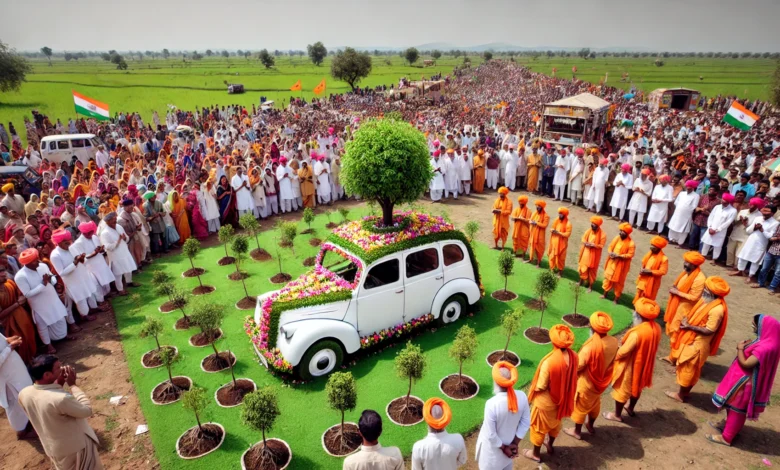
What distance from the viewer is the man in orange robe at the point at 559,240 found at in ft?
33.1

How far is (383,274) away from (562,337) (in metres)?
3.41

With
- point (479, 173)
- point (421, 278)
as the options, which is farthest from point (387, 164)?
point (479, 173)

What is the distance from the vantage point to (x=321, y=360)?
23.3ft

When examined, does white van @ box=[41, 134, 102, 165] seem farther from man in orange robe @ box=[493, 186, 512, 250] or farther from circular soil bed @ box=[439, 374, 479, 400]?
circular soil bed @ box=[439, 374, 479, 400]

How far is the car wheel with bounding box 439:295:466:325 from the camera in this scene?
27.8ft

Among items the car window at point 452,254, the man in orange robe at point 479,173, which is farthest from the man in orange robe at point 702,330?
the man in orange robe at point 479,173

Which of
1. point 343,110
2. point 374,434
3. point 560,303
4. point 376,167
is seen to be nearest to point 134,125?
point 343,110

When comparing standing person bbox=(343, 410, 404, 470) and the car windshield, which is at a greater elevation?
standing person bbox=(343, 410, 404, 470)

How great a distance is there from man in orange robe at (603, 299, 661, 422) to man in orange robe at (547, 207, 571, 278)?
428cm

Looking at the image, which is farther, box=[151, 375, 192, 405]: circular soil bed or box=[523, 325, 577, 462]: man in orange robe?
box=[151, 375, 192, 405]: circular soil bed

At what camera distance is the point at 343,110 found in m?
40.6

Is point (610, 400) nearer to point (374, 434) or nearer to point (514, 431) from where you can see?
point (514, 431)

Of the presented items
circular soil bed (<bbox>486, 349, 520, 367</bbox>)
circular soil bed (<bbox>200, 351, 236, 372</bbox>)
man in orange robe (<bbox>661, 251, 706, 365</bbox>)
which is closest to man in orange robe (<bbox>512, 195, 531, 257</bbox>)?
man in orange robe (<bbox>661, 251, 706, 365</bbox>)

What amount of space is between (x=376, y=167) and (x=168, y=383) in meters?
5.14
